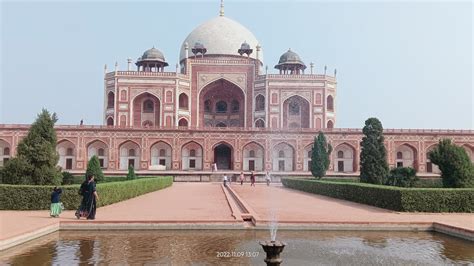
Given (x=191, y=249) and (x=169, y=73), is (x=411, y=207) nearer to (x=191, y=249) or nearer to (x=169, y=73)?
(x=191, y=249)

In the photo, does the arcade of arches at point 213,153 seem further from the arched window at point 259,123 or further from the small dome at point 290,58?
the small dome at point 290,58

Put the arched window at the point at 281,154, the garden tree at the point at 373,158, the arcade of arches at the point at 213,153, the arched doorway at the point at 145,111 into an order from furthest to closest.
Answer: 1. the arched doorway at the point at 145,111
2. the arched window at the point at 281,154
3. the arcade of arches at the point at 213,153
4. the garden tree at the point at 373,158

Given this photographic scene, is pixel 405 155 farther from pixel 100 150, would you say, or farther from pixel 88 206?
pixel 88 206

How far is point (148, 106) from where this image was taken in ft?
118

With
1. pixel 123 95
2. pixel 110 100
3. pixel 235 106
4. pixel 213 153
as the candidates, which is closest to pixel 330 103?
pixel 235 106

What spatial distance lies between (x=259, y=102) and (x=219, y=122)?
4.23 m

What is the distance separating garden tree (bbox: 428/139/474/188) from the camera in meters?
12.2

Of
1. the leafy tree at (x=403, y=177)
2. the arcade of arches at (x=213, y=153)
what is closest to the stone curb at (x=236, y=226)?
the leafy tree at (x=403, y=177)

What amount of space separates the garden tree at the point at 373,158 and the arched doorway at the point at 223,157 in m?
17.2

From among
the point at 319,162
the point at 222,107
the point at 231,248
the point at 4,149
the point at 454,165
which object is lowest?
the point at 231,248

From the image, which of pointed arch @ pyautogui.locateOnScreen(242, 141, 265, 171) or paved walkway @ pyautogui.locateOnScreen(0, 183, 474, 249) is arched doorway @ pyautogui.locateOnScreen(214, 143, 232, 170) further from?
paved walkway @ pyautogui.locateOnScreen(0, 183, 474, 249)

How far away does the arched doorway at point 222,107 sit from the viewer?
37.7 meters

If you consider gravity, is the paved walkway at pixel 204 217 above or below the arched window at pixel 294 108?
below

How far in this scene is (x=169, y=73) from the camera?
115 ft
